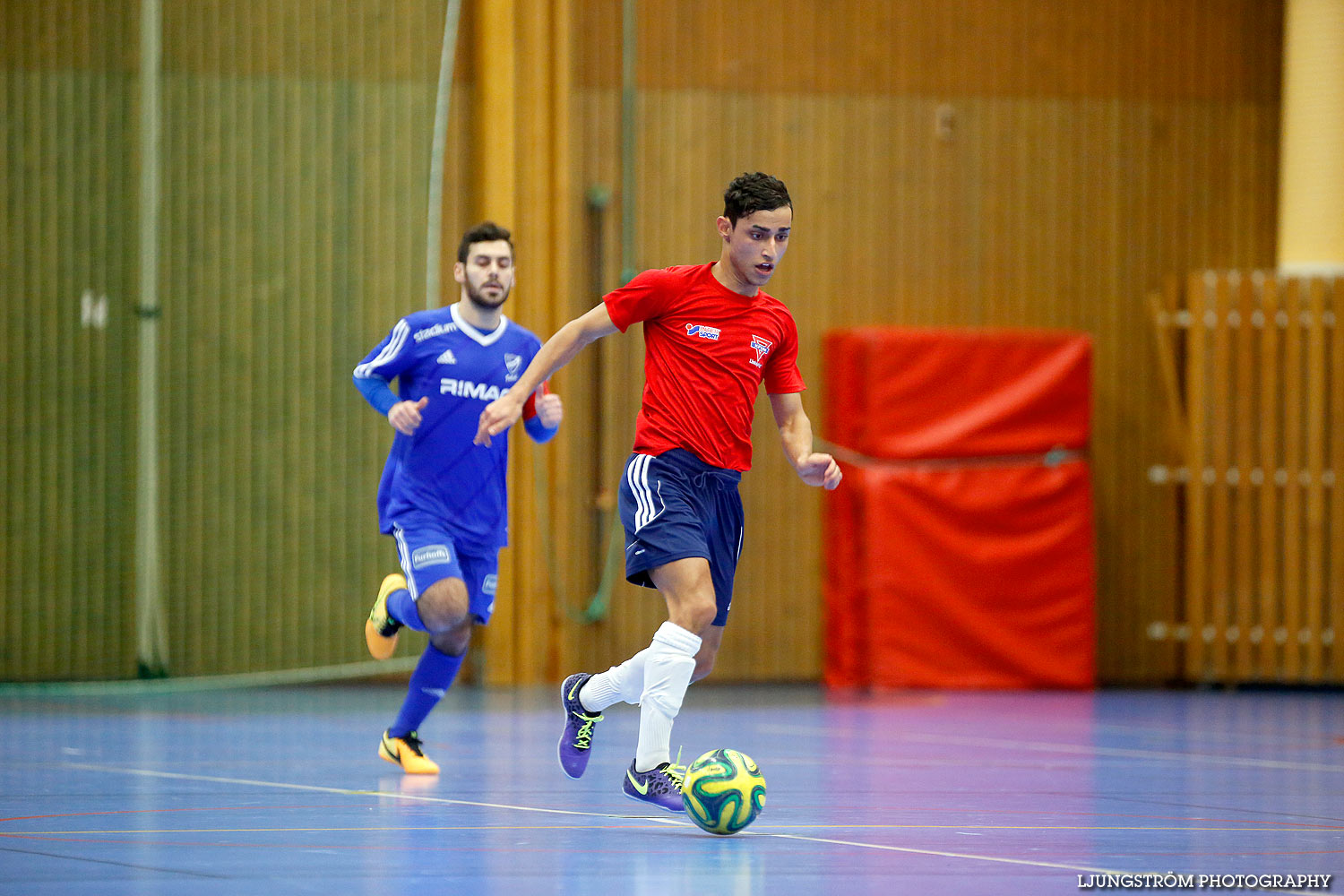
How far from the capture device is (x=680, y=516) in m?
4.99

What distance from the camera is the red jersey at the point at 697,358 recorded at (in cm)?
513

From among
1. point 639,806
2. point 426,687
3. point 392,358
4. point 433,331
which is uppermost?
point 433,331

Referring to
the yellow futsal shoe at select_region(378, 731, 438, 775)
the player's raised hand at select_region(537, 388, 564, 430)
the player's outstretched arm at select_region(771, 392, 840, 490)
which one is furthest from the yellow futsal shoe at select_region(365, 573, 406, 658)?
the player's outstretched arm at select_region(771, 392, 840, 490)

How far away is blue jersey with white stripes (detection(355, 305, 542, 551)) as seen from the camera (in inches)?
257

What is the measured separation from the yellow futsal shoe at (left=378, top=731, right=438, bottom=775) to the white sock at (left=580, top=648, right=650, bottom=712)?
1.08 m

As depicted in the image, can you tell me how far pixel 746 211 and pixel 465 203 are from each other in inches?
256

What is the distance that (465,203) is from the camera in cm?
1130

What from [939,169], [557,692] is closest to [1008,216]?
[939,169]

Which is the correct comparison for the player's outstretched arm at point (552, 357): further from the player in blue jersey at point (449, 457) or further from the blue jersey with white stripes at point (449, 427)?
the blue jersey with white stripes at point (449, 427)

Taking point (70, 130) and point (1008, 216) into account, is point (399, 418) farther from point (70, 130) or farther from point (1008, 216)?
point (1008, 216)

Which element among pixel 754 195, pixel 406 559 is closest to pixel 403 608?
pixel 406 559

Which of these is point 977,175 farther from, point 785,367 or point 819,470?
point 819,470

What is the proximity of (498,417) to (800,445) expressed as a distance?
1017mm

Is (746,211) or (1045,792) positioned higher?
(746,211)
